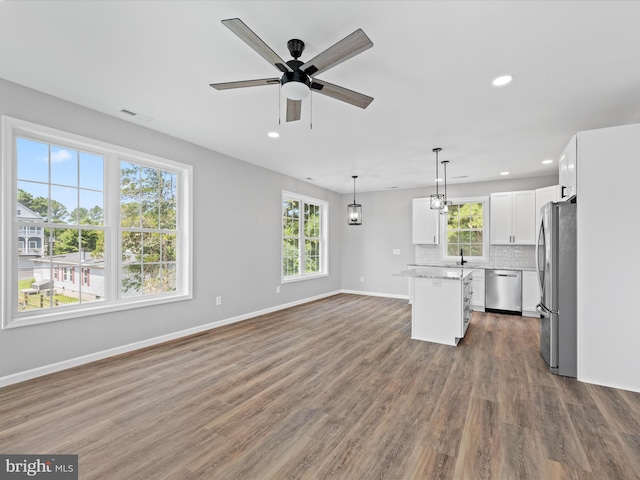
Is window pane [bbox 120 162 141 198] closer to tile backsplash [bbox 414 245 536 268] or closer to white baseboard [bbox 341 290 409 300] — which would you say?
white baseboard [bbox 341 290 409 300]

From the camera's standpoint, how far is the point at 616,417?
2.46 m

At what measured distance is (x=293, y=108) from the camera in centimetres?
245

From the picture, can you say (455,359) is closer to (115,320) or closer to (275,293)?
(275,293)

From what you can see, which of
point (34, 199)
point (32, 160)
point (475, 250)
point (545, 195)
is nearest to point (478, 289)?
point (475, 250)

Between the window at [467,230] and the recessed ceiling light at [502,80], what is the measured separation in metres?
4.49

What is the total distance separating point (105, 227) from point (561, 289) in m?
5.15

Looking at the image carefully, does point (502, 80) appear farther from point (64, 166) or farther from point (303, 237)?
point (303, 237)

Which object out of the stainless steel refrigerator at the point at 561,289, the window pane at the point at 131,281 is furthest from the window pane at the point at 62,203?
the stainless steel refrigerator at the point at 561,289

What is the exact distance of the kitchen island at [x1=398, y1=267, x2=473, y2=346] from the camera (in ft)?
13.6

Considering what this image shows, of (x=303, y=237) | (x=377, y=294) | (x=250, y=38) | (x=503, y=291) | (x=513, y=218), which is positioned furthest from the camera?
(x=377, y=294)

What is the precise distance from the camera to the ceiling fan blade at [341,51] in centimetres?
174

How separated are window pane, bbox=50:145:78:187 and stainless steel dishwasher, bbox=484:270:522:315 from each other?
6.83 meters

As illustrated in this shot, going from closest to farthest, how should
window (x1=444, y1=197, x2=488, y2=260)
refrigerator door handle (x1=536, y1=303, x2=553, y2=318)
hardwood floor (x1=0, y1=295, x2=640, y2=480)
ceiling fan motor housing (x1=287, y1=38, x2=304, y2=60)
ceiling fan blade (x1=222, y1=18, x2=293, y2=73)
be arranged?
1. ceiling fan blade (x1=222, y1=18, x2=293, y2=73)
2. hardwood floor (x1=0, y1=295, x2=640, y2=480)
3. ceiling fan motor housing (x1=287, y1=38, x2=304, y2=60)
4. refrigerator door handle (x1=536, y1=303, x2=553, y2=318)
5. window (x1=444, y1=197, x2=488, y2=260)

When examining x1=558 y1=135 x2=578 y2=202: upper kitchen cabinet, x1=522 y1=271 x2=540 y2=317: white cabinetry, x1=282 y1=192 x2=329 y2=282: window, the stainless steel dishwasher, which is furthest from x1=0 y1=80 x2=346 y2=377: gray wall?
x1=558 y1=135 x2=578 y2=202: upper kitchen cabinet
